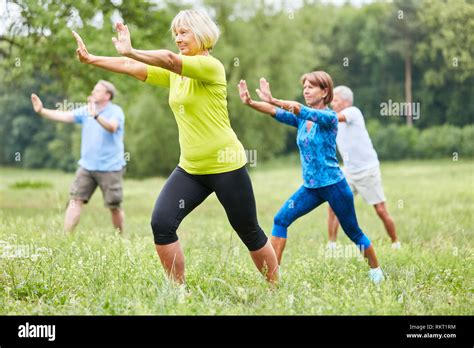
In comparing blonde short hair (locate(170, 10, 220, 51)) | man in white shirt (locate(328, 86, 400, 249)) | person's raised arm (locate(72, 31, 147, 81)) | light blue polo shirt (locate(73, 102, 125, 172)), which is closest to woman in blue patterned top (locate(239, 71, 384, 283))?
blonde short hair (locate(170, 10, 220, 51))

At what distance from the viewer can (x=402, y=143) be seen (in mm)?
29797

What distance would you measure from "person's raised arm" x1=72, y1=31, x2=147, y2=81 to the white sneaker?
251cm

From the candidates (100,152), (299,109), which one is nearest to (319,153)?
(299,109)

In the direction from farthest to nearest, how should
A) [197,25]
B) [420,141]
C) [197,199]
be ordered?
[420,141], [197,199], [197,25]

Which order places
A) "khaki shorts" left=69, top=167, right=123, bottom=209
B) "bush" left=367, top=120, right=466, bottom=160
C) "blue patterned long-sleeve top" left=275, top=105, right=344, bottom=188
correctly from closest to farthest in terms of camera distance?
"blue patterned long-sleeve top" left=275, top=105, right=344, bottom=188 < "khaki shorts" left=69, top=167, right=123, bottom=209 < "bush" left=367, top=120, right=466, bottom=160

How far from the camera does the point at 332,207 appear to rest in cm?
578

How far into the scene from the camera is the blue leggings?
226 inches

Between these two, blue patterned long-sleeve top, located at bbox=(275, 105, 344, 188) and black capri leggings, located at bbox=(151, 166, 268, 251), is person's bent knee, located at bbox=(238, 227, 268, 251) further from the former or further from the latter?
blue patterned long-sleeve top, located at bbox=(275, 105, 344, 188)

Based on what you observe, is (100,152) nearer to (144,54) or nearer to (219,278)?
(219,278)

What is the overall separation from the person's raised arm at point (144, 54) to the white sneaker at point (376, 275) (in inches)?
97.7

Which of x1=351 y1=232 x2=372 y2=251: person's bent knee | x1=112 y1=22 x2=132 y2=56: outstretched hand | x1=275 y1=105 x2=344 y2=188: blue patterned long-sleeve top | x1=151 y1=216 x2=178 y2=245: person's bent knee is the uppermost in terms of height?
x1=112 y1=22 x2=132 y2=56: outstretched hand

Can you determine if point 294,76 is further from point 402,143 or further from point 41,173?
point 41,173

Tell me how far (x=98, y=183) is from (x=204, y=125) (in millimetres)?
4172
